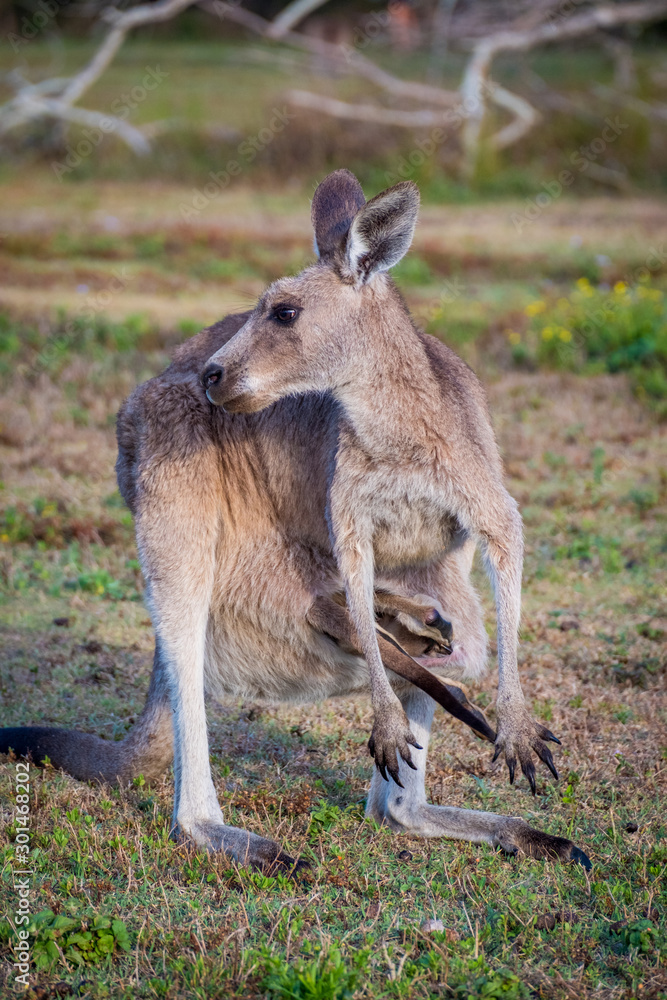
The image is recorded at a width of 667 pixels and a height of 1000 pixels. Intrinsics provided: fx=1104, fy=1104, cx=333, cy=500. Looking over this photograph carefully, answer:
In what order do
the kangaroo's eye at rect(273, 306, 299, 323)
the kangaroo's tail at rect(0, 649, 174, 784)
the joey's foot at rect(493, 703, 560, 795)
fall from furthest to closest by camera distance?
the kangaroo's tail at rect(0, 649, 174, 784), the kangaroo's eye at rect(273, 306, 299, 323), the joey's foot at rect(493, 703, 560, 795)

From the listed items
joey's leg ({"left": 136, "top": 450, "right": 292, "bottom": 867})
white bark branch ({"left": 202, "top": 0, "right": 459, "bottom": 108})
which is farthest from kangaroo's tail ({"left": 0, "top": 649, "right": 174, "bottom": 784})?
white bark branch ({"left": 202, "top": 0, "right": 459, "bottom": 108})

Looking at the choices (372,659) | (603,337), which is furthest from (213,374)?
(603,337)

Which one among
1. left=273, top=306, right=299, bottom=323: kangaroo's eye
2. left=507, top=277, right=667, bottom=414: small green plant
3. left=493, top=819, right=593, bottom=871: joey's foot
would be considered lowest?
left=493, top=819, right=593, bottom=871: joey's foot

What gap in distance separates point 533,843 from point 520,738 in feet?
1.04

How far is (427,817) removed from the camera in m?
2.85

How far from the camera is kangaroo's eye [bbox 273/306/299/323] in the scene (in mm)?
2777

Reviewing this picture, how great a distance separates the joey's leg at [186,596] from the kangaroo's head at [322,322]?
283 mm

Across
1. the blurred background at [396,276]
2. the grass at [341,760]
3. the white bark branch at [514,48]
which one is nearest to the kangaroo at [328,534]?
the grass at [341,760]

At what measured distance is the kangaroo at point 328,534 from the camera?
8.77 ft

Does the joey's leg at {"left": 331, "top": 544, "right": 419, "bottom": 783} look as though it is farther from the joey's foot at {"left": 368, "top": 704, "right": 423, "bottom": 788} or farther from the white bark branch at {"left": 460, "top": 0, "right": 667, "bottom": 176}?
the white bark branch at {"left": 460, "top": 0, "right": 667, "bottom": 176}

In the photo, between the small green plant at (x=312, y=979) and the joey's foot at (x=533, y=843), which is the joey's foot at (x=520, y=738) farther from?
the small green plant at (x=312, y=979)

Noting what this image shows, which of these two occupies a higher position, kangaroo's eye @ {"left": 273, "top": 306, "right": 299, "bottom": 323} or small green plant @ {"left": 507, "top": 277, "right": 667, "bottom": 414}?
kangaroo's eye @ {"left": 273, "top": 306, "right": 299, "bottom": 323}

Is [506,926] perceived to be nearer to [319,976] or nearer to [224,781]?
[319,976]

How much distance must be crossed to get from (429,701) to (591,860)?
55cm
